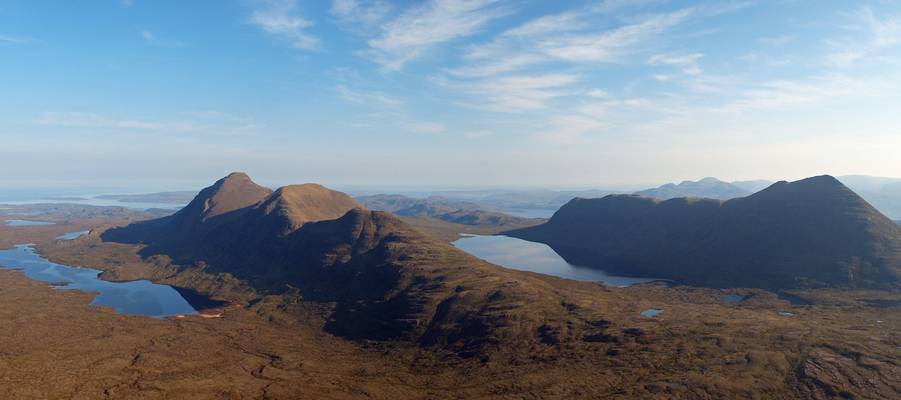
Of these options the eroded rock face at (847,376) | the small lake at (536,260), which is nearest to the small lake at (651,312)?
the eroded rock face at (847,376)

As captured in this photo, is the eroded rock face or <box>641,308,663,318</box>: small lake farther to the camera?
<box>641,308,663,318</box>: small lake

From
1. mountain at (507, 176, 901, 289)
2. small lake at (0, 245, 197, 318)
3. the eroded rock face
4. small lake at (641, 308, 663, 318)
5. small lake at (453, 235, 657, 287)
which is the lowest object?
small lake at (0, 245, 197, 318)

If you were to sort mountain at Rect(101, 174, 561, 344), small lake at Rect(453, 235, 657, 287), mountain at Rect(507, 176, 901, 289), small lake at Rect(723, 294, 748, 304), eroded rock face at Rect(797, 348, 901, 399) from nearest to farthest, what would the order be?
eroded rock face at Rect(797, 348, 901, 399) < mountain at Rect(101, 174, 561, 344) < small lake at Rect(723, 294, 748, 304) < mountain at Rect(507, 176, 901, 289) < small lake at Rect(453, 235, 657, 287)

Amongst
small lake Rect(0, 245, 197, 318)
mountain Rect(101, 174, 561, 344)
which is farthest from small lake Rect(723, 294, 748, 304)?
small lake Rect(0, 245, 197, 318)

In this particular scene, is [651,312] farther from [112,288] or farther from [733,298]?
[112,288]

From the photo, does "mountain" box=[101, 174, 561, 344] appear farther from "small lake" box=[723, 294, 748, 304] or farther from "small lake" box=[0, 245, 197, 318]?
"small lake" box=[723, 294, 748, 304]

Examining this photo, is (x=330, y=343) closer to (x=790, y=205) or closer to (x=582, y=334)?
(x=582, y=334)

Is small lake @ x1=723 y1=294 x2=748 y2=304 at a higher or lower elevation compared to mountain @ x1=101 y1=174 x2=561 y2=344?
lower

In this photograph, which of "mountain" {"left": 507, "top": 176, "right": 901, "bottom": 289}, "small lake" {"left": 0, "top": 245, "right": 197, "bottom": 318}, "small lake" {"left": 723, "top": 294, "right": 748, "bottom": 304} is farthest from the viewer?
"mountain" {"left": 507, "top": 176, "right": 901, "bottom": 289}
